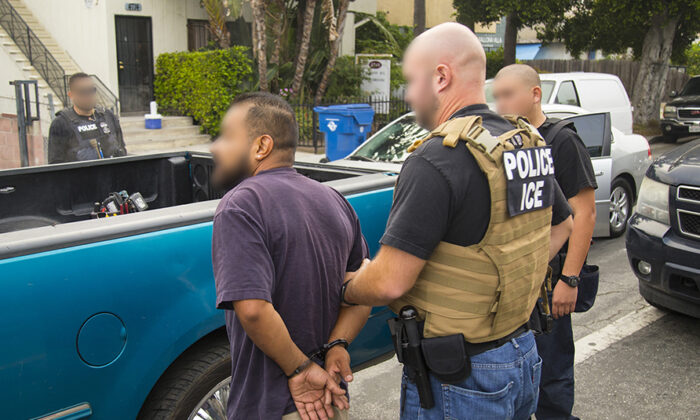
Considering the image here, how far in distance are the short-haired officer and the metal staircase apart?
11.3 meters

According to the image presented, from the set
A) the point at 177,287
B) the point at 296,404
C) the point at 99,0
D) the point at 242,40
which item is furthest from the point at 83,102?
the point at 242,40

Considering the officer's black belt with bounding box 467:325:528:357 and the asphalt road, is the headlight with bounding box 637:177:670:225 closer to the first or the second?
the asphalt road

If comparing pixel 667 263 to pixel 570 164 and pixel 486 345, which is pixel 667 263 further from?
pixel 486 345

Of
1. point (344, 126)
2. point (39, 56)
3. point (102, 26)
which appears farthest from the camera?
point (102, 26)

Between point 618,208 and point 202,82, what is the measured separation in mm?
10442

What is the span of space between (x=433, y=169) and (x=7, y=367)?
1542mm

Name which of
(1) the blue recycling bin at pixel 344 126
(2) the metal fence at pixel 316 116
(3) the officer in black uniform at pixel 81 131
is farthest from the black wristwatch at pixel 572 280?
(2) the metal fence at pixel 316 116

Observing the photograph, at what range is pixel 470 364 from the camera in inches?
77.2

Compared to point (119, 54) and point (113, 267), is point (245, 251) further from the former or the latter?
point (119, 54)

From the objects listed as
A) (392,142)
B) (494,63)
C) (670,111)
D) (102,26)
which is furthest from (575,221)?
(494,63)

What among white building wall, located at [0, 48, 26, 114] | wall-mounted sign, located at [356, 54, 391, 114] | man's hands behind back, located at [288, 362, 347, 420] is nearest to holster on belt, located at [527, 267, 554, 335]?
man's hands behind back, located at [288, 362, 347, 420]

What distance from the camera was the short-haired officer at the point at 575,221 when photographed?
305 cm

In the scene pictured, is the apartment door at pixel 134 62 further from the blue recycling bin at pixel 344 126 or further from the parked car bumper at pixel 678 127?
the parked car bumper at pixel 678 127

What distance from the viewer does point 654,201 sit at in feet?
15.6
